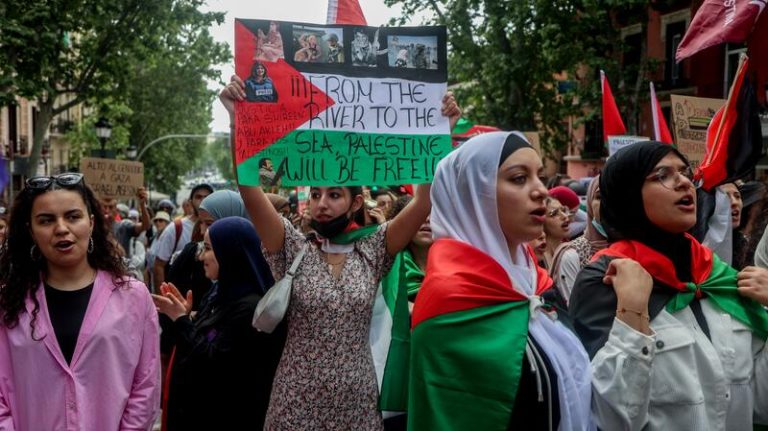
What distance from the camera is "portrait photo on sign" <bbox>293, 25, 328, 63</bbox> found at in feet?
12.1

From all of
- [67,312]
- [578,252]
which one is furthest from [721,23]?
[67,312]

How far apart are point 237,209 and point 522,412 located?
10.9 ft

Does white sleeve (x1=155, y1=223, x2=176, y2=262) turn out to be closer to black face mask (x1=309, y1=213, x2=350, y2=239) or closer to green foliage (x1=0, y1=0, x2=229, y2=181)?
black face mask (x1=309, y1=213, x2=350, y2=239)

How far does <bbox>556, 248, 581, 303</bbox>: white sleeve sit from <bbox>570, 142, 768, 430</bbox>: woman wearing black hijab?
1.56m

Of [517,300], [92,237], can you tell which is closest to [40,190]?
[92,237]

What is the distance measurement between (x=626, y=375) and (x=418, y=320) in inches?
28.2

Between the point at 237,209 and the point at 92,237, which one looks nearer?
the point at 92,237

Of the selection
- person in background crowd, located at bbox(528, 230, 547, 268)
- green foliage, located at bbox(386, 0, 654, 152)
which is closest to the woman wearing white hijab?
person in background crowd, located at bbox(528, 230, 547, 268)

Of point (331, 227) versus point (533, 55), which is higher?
point (533, 55)

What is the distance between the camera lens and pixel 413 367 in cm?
278

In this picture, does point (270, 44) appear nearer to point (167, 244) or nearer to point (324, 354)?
point (324, 354)

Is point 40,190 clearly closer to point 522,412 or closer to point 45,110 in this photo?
point 522,412

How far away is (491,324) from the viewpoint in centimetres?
270

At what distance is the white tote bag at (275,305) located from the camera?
3.37 m
